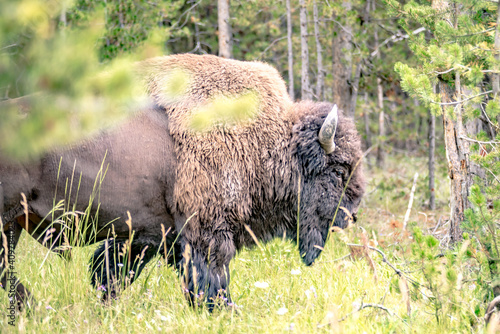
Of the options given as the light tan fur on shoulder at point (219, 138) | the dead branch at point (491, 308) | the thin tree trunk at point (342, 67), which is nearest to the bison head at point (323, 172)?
the light tan fur on shoulder at point (219, 138)

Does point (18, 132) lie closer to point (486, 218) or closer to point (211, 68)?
point (211, 68)

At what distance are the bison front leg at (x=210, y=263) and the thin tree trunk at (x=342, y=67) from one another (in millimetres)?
4340

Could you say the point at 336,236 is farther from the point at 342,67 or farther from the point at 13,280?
the point at 13,280

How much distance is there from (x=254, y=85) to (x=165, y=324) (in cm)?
205

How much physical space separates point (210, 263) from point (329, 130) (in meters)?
1.46

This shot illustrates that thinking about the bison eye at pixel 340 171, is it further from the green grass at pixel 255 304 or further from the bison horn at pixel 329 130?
the green grass at pixel 255 304

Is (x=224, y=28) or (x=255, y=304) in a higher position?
(x=224, y=28)

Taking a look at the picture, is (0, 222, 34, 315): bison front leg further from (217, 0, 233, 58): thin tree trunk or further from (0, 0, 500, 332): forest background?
(217, 0, 233, 58): thin tree trunk

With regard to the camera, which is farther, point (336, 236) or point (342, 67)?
point (342, 67)

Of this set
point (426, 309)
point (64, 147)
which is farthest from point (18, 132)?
point (426, 309)

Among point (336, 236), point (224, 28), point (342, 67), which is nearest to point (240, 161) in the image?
point (336, 236)

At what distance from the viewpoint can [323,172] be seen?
4141mm

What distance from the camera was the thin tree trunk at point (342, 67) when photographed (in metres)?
7.36

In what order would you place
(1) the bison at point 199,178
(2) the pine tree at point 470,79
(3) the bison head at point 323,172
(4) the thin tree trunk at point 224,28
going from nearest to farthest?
(2) the pine tree at point 470,79 → (1) the bison at point 199,178 → (3) the bison head at point 323,172 → (4) the thin tree trunk at point 224,28
